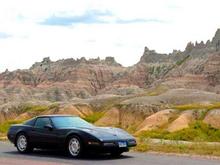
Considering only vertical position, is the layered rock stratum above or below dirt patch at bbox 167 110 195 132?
above

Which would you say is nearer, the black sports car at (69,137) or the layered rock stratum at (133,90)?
the black sports car at (69,137)

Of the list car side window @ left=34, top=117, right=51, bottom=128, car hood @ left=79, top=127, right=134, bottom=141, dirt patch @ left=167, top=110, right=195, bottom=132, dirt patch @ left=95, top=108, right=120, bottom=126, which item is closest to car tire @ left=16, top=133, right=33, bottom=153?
car side window @ left=34, top=117, right=51, bottom=128

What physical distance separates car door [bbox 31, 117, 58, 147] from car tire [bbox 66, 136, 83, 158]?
20.6 inches

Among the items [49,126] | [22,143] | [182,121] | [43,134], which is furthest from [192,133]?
[49,126]

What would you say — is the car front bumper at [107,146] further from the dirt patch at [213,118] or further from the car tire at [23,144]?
the dirt patch at [213,118]

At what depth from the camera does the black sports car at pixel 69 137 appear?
1479 cm

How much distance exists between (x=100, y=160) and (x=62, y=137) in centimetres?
146

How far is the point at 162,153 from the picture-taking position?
1667 cm

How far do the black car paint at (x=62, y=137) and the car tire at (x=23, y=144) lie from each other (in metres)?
0.12

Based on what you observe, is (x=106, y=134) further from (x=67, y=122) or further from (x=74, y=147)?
(x=67, y=122)

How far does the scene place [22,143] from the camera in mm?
16859

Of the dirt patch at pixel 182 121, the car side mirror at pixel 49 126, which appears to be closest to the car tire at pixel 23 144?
the car side mirror at pixel 49 126

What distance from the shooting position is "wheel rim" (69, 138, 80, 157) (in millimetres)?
15055

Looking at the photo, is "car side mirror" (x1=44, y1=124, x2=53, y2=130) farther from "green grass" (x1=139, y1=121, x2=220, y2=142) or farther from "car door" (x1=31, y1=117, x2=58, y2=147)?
"green grass" (x1=139, y1=121, x2=220, y2=142)
